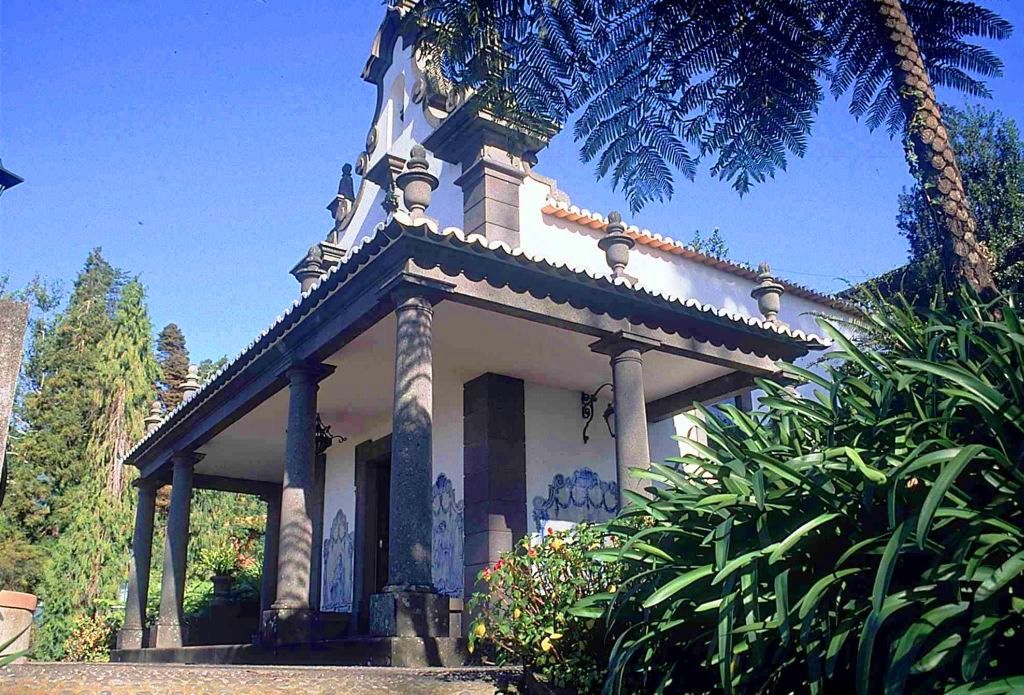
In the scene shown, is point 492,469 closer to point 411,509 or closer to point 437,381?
point 437,381

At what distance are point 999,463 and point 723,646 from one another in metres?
0.95

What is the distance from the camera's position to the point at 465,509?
10.7 metres

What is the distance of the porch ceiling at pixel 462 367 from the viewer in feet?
31.8

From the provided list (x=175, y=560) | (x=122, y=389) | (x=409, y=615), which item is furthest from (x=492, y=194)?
(x=122, y=389)

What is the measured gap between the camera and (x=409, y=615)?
6.93 meters

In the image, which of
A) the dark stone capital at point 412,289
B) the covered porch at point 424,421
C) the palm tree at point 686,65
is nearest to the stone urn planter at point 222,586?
the covered porch at point 424,421

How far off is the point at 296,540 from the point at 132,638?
20.6 feet

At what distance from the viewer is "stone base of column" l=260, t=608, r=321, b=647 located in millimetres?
8523

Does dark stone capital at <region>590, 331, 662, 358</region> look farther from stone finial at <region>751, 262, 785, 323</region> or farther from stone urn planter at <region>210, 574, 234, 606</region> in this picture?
stone urn planter at <region>210, 574, 234, 606</region>

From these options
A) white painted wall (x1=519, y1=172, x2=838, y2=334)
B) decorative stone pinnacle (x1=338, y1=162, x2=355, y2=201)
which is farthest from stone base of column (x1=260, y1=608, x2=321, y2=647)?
decorative stone pinnacle (x1=338, y1=162, x2=355, y2=201)

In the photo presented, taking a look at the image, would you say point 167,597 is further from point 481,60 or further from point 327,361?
point 481,60

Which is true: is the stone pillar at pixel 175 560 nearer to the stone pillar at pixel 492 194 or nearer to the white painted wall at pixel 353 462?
the white painted wall at pixel 353 462

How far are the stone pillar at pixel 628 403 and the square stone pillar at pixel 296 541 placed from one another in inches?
121

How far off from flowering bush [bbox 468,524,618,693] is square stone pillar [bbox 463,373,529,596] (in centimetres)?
510
